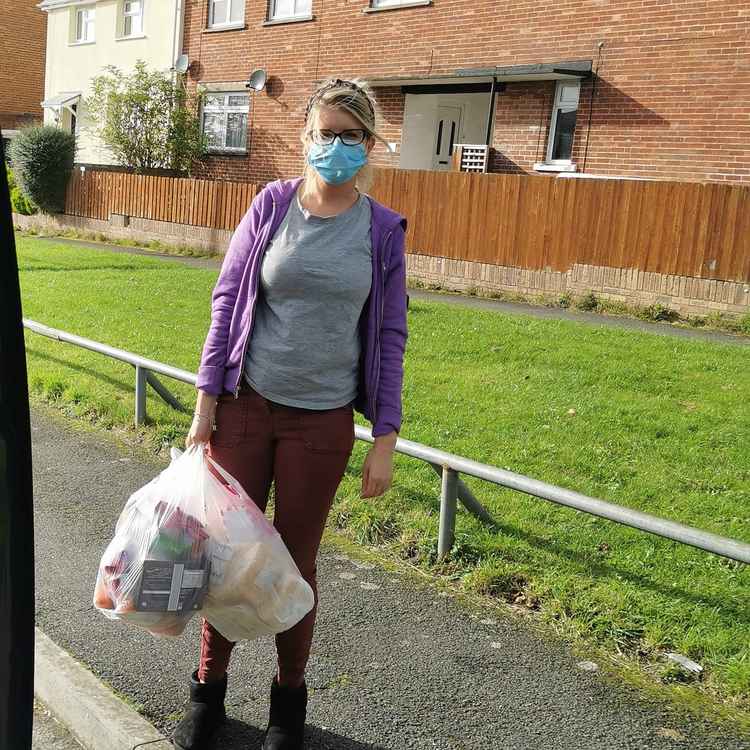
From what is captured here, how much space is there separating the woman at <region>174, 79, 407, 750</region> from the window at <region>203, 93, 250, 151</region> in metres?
21.0

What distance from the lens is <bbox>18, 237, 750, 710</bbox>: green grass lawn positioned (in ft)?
13.4

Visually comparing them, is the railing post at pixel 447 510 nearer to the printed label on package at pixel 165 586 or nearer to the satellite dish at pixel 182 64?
the printed label on package at pixel 165 586

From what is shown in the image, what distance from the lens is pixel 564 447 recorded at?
239 inches

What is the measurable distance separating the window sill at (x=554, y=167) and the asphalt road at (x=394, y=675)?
1304 centimetres

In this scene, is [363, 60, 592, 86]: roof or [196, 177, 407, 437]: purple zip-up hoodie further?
[363, 60, 592, 86]: roof

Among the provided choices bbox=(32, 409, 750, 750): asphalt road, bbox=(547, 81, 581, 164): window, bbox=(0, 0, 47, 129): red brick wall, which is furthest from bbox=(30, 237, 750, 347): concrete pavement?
bbox=(0, 0, 47, 129): red brick wall

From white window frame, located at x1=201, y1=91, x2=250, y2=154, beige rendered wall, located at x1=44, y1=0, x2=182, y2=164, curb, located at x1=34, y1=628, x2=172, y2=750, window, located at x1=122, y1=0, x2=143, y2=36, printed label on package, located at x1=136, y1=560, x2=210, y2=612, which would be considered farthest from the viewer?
window, located at x1=122, y1=0, x2=143, y2=36

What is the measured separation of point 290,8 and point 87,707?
821 inches

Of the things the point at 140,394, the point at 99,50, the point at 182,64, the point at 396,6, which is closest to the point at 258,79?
the point at 182,64

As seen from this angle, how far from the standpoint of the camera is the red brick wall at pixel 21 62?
123ft

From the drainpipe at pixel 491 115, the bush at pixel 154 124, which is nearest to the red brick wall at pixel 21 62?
the bush at pixel 154 124

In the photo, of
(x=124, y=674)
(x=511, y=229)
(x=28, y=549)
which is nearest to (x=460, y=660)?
(x=124, y=674)

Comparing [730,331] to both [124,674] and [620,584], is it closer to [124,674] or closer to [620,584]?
[620,584]

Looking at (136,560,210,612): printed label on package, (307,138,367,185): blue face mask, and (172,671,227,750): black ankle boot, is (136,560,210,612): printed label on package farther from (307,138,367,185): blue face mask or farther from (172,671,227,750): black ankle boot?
(307,138,367,185): blue face mask
